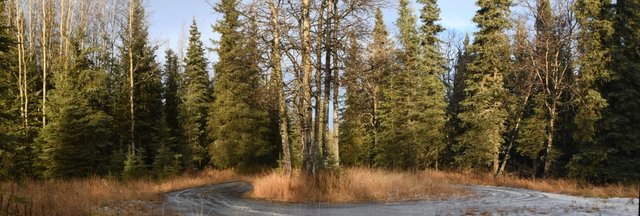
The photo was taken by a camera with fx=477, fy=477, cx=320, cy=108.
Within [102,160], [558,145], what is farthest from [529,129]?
[102,160]

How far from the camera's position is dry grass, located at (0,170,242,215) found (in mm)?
7969

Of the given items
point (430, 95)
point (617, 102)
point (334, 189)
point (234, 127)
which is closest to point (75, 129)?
point (234, 127)

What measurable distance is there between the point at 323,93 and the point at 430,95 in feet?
71.5

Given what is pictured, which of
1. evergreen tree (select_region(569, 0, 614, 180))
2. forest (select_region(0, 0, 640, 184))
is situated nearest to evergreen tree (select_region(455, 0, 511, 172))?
forest (select_region(0, 0, 640, 184))

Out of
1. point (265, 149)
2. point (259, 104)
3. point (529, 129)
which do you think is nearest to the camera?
point (259, 104)

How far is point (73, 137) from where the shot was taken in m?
25.4

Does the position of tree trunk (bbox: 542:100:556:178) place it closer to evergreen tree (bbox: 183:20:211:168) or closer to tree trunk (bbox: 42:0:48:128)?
evergreen tree (bbox: 183:20:211:168)

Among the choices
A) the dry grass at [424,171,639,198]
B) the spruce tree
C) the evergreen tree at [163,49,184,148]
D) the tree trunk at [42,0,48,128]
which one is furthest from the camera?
the evergreen tree at [163,49,184,148]

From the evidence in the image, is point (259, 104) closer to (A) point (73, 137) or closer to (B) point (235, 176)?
(A) point (73, 137)

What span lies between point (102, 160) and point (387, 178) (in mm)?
18652

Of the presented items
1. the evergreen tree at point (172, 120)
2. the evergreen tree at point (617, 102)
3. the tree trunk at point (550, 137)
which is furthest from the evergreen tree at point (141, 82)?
the evergreen tree at point (617, 102)

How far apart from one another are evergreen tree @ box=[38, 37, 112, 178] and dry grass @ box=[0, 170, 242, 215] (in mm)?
5260

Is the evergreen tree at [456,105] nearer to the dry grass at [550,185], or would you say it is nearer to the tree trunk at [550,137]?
the dry grass at [550,185]

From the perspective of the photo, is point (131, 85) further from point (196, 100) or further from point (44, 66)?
point (196, 100)
